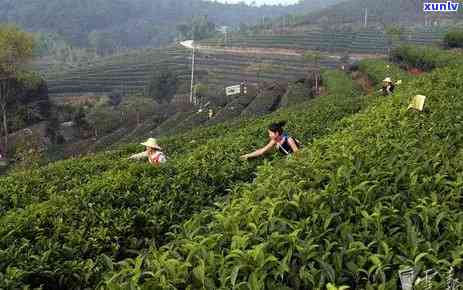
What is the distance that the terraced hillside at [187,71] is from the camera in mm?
85188

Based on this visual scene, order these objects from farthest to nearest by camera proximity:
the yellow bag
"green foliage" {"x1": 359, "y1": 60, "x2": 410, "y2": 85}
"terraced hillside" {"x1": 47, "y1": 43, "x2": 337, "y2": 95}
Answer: "terraced hillside" {"x1": 47, "y1": 43, "x2": 337, "y2": 95} → "green foliage" {"x1": 359, "y1": 60, "x2": 410, "y2": 85} → the yellow bag

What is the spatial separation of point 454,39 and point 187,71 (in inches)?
2303

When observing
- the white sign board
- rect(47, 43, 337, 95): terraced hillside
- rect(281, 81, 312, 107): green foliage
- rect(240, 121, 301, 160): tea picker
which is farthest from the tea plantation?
rect(47, 43, 337, 95): terraced hillside

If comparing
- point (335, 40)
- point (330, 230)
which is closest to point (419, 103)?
point (330, 230)

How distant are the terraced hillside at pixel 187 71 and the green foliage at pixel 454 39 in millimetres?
36526

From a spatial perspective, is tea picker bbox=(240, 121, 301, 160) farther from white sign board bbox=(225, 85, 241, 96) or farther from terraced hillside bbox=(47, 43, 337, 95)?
terraced hillside bbox=(47, 43, 337, 95)

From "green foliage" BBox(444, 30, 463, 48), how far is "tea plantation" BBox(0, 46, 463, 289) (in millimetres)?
40387

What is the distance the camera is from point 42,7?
7835 inches

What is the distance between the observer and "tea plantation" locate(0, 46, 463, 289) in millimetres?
3152

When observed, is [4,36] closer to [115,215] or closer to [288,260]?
[115,215]

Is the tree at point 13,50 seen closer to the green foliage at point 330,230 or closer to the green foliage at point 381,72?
the green foliage at point 381,72

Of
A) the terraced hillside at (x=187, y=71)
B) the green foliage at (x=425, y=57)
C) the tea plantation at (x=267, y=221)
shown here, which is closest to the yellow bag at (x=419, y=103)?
the tea plantation at (x=267, y=221)

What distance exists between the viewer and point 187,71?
95938mm

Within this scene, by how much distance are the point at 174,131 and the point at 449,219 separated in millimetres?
30182
